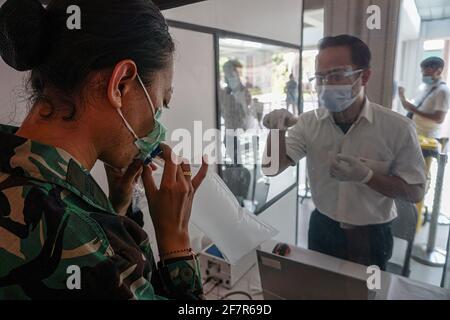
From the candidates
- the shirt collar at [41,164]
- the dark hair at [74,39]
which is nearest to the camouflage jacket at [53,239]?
the shirt collar at [41,164]

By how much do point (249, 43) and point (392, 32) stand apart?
0.78 m

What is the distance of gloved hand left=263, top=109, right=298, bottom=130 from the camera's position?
42.7 inches

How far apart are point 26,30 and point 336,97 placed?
2.65 feet

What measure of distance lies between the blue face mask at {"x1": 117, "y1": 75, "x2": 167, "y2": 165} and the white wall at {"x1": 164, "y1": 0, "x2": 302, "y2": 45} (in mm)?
605

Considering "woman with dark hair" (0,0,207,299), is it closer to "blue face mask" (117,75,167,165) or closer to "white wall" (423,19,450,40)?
"blue face mask" (117,75,167,165)

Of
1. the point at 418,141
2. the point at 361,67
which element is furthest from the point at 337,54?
the point at 418,141

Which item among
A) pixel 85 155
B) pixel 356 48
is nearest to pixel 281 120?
pixel 356 48

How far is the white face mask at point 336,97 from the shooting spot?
2.92 ft

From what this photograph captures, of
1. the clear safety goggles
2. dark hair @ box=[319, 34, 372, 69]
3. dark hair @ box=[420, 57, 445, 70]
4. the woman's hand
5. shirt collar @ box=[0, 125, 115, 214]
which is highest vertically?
dark hair @ box=[319, 34, 372, 69]

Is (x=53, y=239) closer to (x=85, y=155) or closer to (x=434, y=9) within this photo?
(x=85, y=155)

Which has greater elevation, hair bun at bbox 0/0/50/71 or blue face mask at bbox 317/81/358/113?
hair bun at bbox 0/0/50/71

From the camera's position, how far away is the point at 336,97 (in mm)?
920

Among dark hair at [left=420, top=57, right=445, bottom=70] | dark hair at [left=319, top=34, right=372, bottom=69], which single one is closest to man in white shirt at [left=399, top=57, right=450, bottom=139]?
dark hair at [left=420, top=57, right=445, bottom=70]

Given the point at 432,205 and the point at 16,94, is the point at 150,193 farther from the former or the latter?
the point at 432,205
